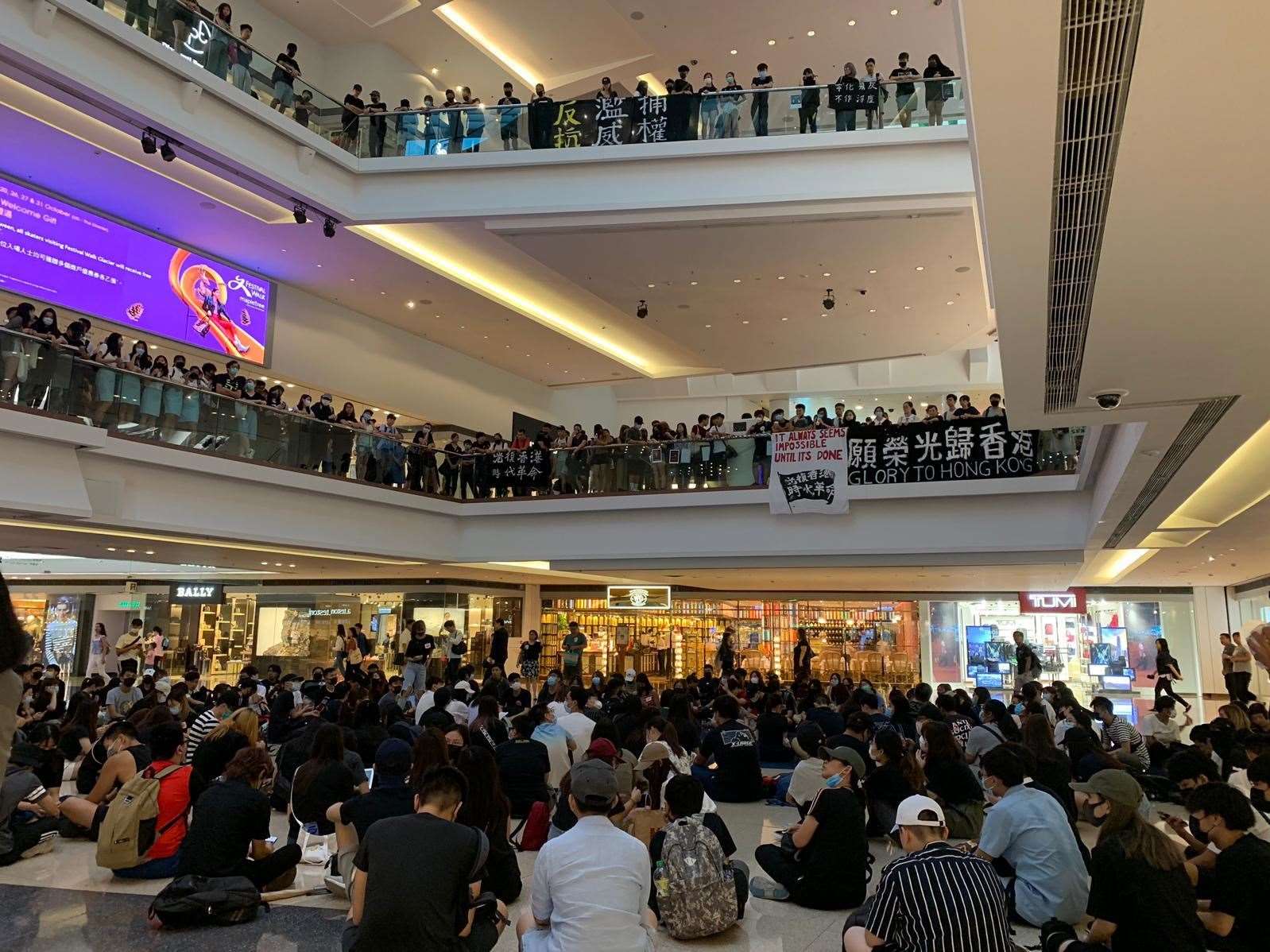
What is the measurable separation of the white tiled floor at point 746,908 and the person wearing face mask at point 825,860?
9cm

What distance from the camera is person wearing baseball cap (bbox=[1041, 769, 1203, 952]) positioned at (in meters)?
3.84

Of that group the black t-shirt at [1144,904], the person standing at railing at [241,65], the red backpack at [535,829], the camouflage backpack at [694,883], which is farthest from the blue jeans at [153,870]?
the person standing at railing at [241,65]

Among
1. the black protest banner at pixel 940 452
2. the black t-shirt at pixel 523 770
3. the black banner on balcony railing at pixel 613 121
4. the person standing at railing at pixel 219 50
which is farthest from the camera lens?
the black banner on balcony railing at pixel 613 121

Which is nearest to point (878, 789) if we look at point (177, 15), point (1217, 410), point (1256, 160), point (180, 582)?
point (1217, 410)

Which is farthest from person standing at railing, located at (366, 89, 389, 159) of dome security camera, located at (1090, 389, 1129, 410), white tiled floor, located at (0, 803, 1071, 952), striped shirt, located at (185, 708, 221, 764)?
dome security camera, located at (1090, 389, 1129, 410)

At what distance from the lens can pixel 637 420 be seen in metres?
18.8

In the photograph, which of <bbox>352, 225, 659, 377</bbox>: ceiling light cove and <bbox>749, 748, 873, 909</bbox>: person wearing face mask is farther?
<bbox>352, 225, 659, 377</bbox>: ceiling light cove

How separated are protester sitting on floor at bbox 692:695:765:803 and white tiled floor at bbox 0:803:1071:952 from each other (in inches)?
52.5

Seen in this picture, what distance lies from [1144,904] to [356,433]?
1367 cm

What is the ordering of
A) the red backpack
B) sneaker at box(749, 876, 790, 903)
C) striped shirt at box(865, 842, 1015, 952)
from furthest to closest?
the red backpack, sneaker at box(749, 876, 790, 903), striped shirt at box(865, 842, 1015, 952)

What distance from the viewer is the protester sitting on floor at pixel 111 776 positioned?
714cm

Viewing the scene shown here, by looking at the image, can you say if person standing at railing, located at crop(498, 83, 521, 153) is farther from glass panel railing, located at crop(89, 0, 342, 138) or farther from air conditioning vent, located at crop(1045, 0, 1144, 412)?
air conditioning vent, located at crop(1045, 0, 1144, 412)

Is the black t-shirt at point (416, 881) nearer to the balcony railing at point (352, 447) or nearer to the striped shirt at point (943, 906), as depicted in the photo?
the striped shirt at point (943, 906)

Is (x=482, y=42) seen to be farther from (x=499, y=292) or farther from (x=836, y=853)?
(x=836, y=853)
